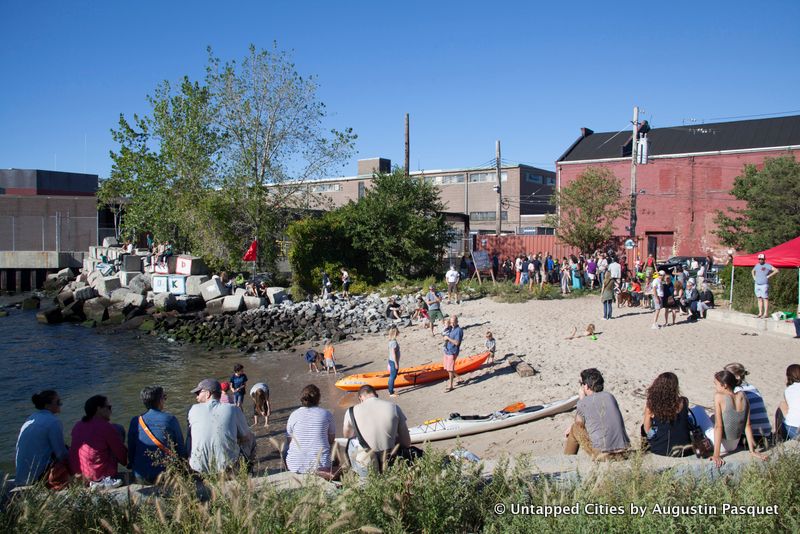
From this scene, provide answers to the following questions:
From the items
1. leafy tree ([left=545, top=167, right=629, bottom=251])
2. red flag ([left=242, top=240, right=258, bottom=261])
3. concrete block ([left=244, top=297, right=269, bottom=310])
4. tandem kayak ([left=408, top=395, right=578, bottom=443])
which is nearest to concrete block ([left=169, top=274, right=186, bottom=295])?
red flag ([left=242, top=240, right=258, bottom=261])

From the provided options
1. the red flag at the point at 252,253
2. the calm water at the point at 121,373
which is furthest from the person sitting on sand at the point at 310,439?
the red flag at the point at 252,253

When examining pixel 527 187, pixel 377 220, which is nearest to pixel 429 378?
pixel 377 220

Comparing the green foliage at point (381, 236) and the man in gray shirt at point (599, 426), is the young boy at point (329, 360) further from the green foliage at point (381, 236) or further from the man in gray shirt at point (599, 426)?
the man in gray shirt at point (599, 426)

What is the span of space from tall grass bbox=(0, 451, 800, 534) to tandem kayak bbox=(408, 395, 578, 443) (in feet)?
20.4

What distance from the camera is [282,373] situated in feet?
60.4

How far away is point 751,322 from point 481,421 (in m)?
10.7

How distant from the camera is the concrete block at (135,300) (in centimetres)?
3085

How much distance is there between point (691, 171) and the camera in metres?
42.0

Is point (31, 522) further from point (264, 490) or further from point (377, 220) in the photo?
point (377, 220)

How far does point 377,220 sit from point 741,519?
86.2 ft

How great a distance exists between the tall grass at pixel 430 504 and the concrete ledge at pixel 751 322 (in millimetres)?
13286

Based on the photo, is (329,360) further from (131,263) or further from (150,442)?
(131,263)

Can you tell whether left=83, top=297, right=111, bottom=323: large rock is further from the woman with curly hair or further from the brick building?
the woman with curly hair

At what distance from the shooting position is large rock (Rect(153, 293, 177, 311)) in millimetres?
29562
